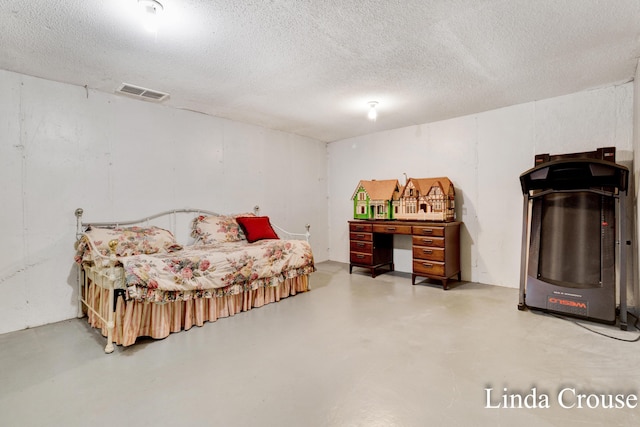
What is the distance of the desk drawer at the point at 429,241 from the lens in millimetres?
3881

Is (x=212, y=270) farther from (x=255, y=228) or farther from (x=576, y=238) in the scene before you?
(x=576, y=238)

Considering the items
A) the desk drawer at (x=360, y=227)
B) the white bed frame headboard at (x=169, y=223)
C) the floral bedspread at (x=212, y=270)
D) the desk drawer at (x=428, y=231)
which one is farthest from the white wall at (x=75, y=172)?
the desk drawer at (x=428, y=231)

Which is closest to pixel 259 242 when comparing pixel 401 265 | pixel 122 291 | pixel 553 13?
pixel 122 291

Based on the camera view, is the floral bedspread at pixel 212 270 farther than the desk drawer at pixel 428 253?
No

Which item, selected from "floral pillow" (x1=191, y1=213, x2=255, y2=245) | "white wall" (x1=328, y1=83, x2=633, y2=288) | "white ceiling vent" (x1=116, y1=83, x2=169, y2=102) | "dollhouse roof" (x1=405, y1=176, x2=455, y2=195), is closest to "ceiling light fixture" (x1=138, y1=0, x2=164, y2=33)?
"white ceiling vent" (x1=116, y1=83, x2=169, y2=102)

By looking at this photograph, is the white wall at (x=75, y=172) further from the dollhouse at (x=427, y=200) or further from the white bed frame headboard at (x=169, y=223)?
the dollhouse at (x=427, y=200)

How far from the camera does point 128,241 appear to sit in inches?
119

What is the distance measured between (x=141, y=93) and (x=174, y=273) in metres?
2.06

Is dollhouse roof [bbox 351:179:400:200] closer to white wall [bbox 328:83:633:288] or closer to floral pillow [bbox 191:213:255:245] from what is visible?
white wall [bbox 328:83:633:288]

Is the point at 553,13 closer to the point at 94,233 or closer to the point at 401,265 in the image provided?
the point at 401,265

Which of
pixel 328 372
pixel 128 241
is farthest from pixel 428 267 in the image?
pixel 128 241

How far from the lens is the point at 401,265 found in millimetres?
4984

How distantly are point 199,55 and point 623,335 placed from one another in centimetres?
415

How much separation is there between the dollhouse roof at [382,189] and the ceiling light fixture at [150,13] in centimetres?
341
